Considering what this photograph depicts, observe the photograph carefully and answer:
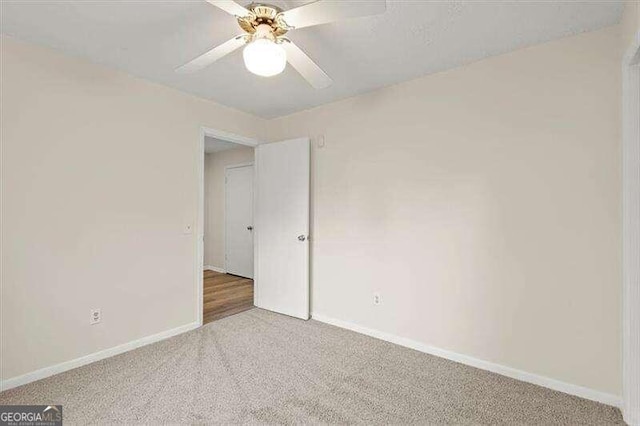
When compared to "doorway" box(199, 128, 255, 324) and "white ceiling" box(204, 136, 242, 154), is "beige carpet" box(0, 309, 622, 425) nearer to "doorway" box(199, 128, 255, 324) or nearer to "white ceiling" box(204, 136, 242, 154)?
"doorway" box(199, 128, 255, 324)

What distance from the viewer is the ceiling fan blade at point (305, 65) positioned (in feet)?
5.57

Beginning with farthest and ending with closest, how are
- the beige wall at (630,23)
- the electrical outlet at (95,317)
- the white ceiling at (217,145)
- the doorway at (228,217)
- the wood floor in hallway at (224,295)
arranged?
the doorway at (228,217), the white ceiling at (217,145), the wood floor in hallway at (224,295), the electrical outlet at (95,317), the beige wall at (630,23)

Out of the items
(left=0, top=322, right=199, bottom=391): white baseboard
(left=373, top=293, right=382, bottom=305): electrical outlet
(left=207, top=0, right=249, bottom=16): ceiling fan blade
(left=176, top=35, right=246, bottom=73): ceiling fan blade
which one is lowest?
(left=0, top=322, right=199, bottom=391): white baseboard

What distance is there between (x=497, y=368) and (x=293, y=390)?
152 cm

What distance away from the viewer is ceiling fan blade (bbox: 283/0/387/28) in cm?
134

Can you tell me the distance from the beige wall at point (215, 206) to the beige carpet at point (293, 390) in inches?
130

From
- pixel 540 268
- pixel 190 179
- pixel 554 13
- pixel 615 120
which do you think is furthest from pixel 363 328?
pixel 554 13

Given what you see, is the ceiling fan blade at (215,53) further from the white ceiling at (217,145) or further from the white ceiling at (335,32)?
the white ceiling at (217,145)

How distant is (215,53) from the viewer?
5.77ft

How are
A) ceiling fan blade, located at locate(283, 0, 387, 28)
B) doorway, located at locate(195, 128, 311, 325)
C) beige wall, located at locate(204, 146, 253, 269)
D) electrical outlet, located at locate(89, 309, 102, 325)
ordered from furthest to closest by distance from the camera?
1. beige wall, located at locate(204, 146, 253, 269)
2. doorway, located at locate(195, 128, 311, 325)
3. electrical outlet, located at locate(89, 309, 102, 325)
4. ceiling fan blade, located at locate(283, 0, 387, 28)

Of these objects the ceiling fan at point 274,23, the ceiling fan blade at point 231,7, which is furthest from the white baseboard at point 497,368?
the ceiling fan blade at point 231,7

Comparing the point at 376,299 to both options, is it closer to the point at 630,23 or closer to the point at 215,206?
the point at 630,23

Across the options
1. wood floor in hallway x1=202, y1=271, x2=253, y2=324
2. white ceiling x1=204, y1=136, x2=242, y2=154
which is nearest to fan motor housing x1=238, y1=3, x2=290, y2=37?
wood floor in hallway x1=202, y1=271, x2=253, y2=324

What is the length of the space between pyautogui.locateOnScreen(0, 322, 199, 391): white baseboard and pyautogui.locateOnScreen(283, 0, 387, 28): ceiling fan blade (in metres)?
2.80
